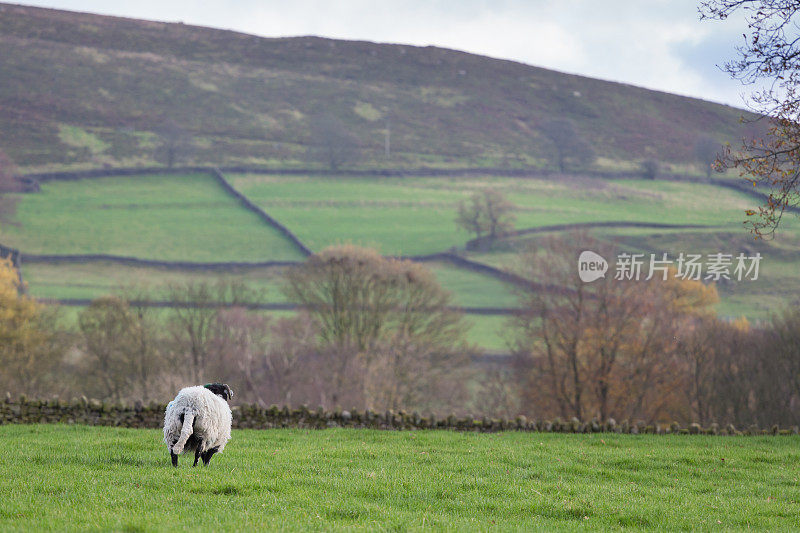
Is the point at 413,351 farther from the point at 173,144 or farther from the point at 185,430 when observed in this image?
the point at 173,144

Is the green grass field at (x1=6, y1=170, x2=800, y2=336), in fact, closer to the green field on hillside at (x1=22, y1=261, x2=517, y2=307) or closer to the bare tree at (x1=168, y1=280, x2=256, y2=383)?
the green field on hillside at (x1=22, y1=261, x2=517, y2=307)

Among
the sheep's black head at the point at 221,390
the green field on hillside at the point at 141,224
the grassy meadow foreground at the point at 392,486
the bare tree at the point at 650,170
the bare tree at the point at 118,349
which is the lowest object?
the bare tree at the point at 118,349

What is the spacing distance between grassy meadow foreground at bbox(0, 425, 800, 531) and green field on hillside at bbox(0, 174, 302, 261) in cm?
9211

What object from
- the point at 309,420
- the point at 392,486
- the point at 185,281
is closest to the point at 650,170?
the point at 185,281

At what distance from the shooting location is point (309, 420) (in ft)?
74.8

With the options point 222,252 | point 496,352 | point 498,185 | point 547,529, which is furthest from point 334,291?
point 498,185

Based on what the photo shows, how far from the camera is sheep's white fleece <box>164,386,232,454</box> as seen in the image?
12.9 metres

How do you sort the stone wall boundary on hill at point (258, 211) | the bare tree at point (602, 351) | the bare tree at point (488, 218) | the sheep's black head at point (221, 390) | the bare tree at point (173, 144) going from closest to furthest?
the sheep's black head at point (221, 390) → the bare tree at point (602, 351) → the stone wall boundary on hill at point (258, 211) → the bare tree at point (488, 218) → the bare tree at point (173, 144)

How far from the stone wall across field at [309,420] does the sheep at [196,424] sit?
907cm

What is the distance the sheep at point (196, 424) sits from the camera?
12945mm

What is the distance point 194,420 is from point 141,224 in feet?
366

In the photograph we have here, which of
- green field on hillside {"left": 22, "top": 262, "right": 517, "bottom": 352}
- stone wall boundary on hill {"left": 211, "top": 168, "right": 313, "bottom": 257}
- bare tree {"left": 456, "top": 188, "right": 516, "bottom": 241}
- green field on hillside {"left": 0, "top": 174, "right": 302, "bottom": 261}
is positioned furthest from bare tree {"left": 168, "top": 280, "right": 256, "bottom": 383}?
bare tree {"left": 456, "top": 188, "right": 516, "bottom": 241}

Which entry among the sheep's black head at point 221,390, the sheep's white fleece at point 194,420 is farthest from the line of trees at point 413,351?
the sheep's white fleece at point 194,420

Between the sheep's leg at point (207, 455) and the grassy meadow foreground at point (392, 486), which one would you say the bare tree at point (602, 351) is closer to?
the grassy meadow foreground at point (392, 486)
